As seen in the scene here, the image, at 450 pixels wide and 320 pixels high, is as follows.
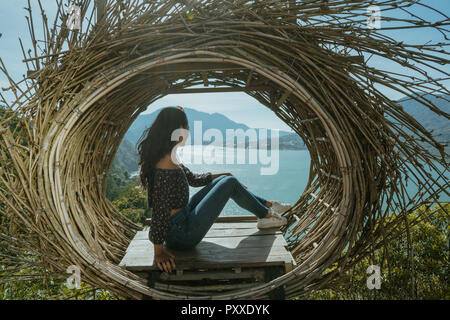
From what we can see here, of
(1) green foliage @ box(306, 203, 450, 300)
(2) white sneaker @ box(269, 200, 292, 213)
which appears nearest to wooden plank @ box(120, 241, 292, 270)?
(2) white sneaker @ box(269, 200, 292, 213)

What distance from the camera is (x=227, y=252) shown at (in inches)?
82.5

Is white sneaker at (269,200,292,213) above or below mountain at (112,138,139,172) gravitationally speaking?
below

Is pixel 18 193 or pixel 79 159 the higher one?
pixel 79 159

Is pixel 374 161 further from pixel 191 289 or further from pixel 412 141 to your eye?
pixel 191 289

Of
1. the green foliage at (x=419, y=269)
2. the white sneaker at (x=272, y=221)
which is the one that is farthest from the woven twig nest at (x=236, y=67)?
the green foliage at (x=419, y=269)

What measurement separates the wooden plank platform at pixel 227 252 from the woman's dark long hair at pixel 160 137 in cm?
38

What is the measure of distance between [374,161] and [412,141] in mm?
234

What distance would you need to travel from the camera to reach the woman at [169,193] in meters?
1.88

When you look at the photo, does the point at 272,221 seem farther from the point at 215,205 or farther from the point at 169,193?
the point at 169,193

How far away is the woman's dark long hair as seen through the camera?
1.95 metres

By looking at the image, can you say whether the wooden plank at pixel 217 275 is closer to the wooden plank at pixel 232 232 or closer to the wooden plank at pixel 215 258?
the wooden plank at pixel 215 258

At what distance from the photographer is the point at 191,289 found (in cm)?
190

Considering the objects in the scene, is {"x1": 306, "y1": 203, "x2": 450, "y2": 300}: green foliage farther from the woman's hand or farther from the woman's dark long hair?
the woman's dark long hair

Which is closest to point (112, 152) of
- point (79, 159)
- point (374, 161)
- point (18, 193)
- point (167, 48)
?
point (79, 159)
